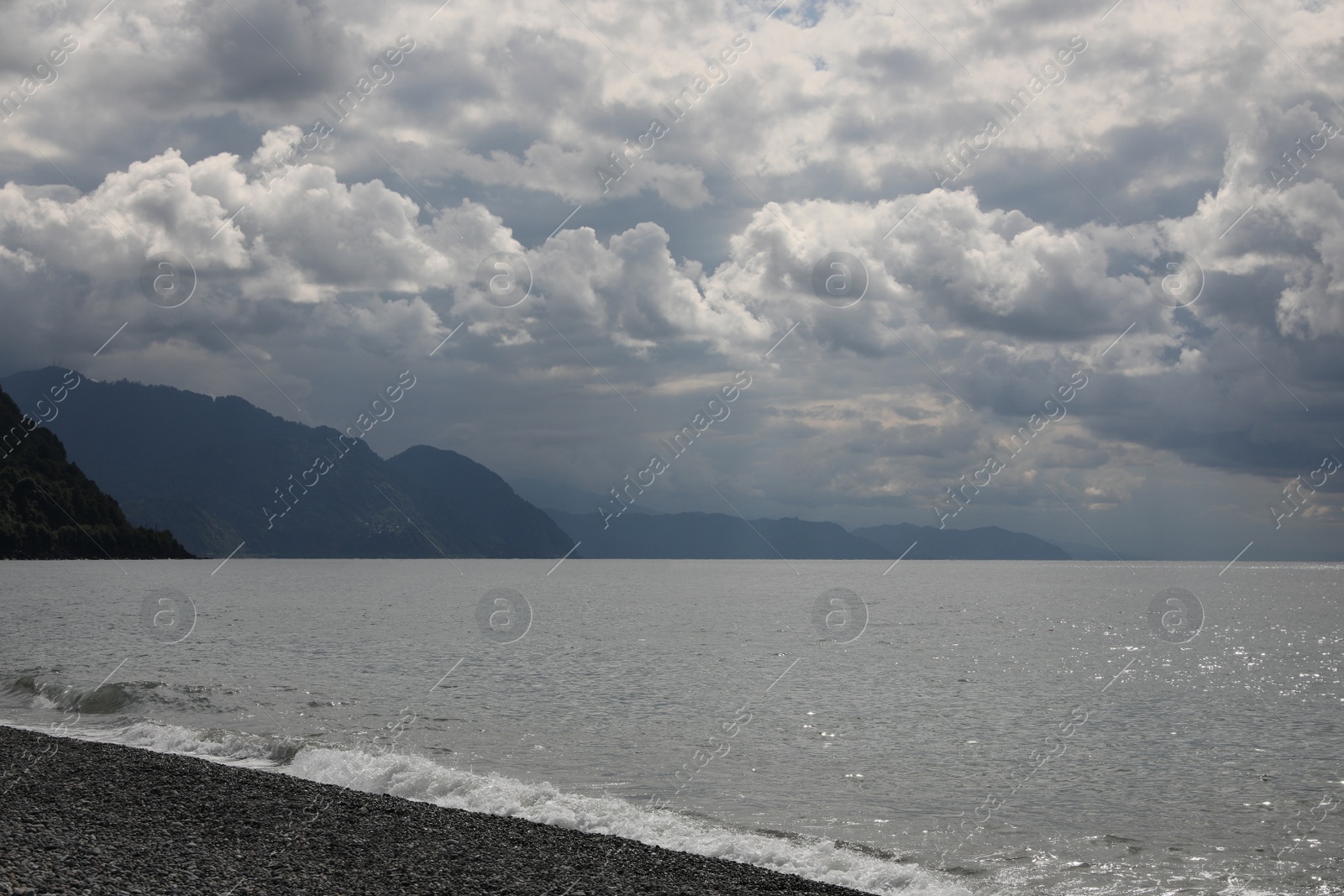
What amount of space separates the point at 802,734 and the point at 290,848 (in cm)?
1909

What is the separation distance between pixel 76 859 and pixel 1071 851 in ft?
57.9

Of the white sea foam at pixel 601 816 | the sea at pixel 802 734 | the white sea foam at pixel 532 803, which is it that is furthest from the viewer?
the sea at pixel 802 734

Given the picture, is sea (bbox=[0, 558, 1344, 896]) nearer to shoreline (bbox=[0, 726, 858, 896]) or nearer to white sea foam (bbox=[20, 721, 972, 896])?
white sea foam (bbox=[20, 721, 972, 896])

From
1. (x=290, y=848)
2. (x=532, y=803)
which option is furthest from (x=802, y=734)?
(x=290, y=848)

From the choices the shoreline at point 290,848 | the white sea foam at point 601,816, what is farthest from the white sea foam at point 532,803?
the shoreline at point 290,848

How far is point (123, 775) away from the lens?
19938mm

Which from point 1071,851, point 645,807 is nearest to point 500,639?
point 645,807

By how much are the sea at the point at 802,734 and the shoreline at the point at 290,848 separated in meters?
1.62

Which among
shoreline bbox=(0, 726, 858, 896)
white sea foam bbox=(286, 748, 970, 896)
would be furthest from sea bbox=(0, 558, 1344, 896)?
shoreline bbox=(0, 726, 858, 896)

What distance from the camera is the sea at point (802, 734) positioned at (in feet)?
59.5

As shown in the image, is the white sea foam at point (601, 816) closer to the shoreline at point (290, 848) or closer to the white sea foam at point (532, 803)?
the white sea foam at point (532, 803)

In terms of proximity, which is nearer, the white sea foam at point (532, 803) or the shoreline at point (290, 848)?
the shoreline at point (290, 848)

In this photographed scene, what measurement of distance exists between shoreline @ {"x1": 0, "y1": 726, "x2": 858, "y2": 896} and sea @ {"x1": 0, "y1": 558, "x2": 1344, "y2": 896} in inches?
64.0

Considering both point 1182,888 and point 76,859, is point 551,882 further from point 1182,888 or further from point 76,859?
point 1182,888
